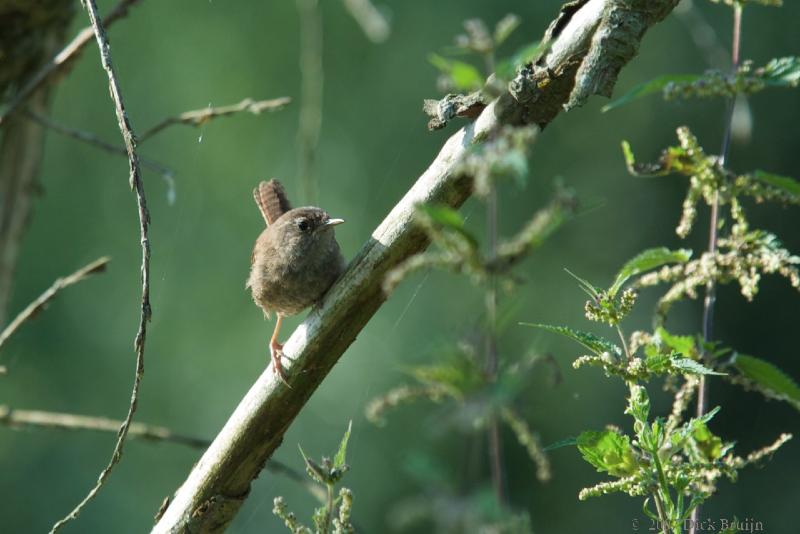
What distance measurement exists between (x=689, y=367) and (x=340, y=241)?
422 inches

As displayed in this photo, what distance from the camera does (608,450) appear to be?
1.70 meters

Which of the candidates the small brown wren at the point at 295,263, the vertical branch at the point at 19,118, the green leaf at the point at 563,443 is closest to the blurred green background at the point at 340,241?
the small brown wren at the point at 295,263

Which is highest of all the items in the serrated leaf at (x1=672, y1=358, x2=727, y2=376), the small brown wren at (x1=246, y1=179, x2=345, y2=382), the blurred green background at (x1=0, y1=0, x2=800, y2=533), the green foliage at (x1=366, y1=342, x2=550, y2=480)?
the blurred green background at (x1=0, y1=0, x2=800, y2=533)

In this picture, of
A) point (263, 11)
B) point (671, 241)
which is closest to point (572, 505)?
point (671, 241)

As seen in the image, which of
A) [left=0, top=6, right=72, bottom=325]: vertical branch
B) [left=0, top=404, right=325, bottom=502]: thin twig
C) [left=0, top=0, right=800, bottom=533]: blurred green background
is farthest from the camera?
[left=0, top=0, right=800, bottom=533]: blurred green background

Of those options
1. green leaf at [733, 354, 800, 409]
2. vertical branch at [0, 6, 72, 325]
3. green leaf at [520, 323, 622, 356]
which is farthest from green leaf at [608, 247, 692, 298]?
vertical branch at [0, 6, 72, 325]

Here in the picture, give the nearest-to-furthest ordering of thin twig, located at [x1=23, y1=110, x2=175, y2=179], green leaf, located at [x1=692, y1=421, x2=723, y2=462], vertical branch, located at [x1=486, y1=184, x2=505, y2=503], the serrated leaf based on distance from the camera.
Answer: vertical branch, located at [x1=486, y1=184, x2=505, y2=503] < the serrated leaf < green leaf, located at [x1=692, y1=421, x2=723, y2=462] < thin twig, located at [x1=23, y1=110, x2=175, y2=179]

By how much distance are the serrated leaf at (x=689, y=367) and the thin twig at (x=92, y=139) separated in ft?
5.45

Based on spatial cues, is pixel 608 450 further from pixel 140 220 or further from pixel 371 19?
pixel 371 19

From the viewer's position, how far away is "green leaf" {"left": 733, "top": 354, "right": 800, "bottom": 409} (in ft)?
6.03

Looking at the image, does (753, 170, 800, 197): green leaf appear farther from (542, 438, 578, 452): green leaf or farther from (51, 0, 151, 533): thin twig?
(51, 0, 151, 533): thin twig

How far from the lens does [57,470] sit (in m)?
12.6

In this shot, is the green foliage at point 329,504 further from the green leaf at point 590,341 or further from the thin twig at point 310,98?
the thin twig at point 310,98

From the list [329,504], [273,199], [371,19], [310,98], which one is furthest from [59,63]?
[329,504]
